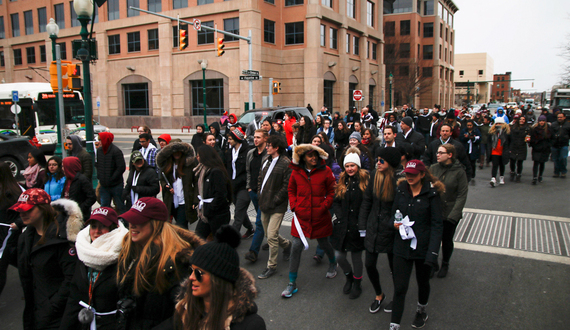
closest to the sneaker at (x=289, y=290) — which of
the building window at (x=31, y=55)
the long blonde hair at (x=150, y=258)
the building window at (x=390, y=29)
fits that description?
the long blonde hair at (x=150, y=258)

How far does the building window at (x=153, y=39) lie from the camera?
36844 millimetres

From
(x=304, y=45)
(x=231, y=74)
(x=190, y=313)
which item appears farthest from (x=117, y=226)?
(x=304, y=45)

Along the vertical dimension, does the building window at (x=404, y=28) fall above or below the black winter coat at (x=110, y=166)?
above

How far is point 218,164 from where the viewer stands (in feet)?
17.8

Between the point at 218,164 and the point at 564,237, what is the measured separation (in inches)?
231

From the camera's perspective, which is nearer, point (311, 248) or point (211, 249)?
point (211, 249)

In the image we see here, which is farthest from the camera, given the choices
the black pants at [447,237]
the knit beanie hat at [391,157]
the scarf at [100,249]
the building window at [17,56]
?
the building window at [17,56]

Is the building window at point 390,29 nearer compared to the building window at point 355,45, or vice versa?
the building window at point 355,45

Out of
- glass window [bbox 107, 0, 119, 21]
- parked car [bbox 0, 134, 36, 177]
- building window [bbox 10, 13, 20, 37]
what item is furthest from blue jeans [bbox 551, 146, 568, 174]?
building window [bbox 10, 13, 20, 37]

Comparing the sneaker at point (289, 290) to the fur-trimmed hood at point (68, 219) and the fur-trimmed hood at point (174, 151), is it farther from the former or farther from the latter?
the fur-trimmed hood at point (68, 219)

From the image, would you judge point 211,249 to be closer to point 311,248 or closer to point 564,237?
point 311,248

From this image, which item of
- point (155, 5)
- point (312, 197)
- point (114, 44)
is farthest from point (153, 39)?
point (312, 197)

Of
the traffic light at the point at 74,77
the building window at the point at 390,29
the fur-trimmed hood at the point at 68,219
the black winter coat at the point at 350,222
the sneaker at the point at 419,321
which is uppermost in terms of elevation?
the building window at the point at 390,29

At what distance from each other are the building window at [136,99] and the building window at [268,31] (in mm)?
12777
